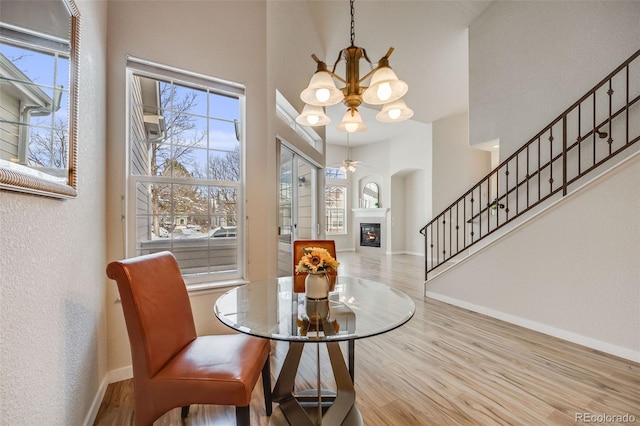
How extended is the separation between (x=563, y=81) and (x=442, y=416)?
3.62 meters

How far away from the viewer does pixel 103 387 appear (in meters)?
1.81

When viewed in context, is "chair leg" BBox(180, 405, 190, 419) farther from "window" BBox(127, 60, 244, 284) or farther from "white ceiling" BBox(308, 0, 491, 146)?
"white ceiling" BBox(308, 0, 491, 146)

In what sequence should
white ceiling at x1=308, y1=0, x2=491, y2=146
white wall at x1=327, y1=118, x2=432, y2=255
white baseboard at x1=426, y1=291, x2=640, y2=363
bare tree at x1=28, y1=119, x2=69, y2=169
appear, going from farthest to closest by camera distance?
white wall at x1=327, y1=118, x2=432, y2=255
white ceiling at x1=308, y1=0, x2=491, y2=146
white baseboard at x1=426, y1=291, x2=640, y2=363
bare tree at x1=28, y1=119, x2=69, y2=169

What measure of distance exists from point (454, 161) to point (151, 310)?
Answer: 6919 millimetres

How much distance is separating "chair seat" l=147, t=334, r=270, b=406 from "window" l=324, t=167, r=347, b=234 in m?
7.98

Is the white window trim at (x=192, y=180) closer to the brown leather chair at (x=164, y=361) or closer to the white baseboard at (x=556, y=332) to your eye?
the brown leather chair at (x=164, y=361)

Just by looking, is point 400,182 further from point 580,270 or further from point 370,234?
point 580,270

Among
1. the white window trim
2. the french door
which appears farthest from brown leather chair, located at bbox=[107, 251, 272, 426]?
the french door

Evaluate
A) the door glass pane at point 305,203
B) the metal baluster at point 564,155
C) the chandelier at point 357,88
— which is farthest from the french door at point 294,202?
the metal baluster at point 564,155

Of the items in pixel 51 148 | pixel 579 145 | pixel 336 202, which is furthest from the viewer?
pixel 336 202

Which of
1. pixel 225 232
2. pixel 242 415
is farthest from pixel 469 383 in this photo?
pixel 225 232

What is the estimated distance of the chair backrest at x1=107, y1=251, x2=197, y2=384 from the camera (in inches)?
47.8

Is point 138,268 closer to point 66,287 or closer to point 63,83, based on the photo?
point 66,287

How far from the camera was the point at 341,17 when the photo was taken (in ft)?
12.1
